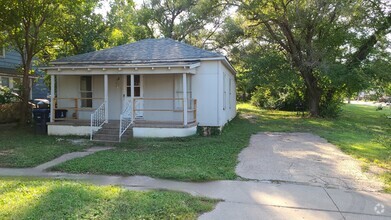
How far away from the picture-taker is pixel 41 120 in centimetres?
1363

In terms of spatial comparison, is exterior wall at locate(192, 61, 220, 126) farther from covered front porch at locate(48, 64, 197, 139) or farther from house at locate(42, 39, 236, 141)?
covered front porch at locate(48, 64, 197, 139)

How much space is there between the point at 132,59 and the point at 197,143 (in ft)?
16.6

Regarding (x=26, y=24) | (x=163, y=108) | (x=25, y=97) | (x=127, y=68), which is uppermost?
(x=26, y=24)

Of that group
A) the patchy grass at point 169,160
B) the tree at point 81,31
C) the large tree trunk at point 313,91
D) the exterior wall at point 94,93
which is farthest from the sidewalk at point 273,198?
the large tree trunk at point 313,91

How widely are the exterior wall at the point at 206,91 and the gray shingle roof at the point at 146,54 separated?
22.3 inches

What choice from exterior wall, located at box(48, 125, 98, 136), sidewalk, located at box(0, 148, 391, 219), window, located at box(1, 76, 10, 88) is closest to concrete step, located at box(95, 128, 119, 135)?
exterior wall, located at box(48, 125, 98, 136)

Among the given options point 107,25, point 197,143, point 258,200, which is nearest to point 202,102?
point 197,143

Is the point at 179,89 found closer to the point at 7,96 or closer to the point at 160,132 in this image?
the point at 160,132

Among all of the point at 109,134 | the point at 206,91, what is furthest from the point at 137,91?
the point at 206,91

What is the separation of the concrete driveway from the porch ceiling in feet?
12.8

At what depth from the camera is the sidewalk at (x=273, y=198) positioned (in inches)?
179

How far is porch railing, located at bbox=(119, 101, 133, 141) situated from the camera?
11527 mm

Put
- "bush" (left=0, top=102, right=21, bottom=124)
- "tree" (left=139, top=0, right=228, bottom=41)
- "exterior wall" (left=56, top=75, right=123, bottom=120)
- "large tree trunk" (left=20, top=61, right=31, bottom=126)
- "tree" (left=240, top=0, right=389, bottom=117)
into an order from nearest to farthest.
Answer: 1. "exterior wall" (left=56, top=75, right=123, bottom=120)
2. "large tree trunk" (left=20, top=61, right=31, bottom=126)
3. "bush" (left=0, top=102, right=21, bottom=124)
4. "tree" (left=240, top=0, right=389, bottom=117)
5. "tree" (left=139, top=0, right=228, bottom=41)

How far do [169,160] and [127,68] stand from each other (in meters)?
5.45
